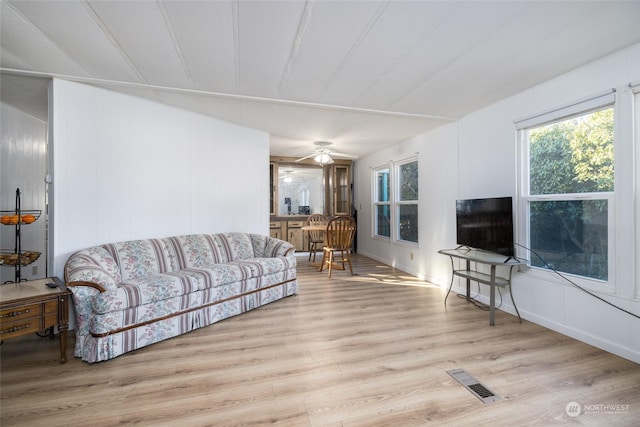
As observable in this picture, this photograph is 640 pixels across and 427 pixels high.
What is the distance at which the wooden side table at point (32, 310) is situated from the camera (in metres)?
1.98

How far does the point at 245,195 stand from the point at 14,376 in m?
3.00

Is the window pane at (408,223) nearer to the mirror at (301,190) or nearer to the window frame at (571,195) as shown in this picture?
the window frame at (571,195)

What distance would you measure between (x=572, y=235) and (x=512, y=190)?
71 cm

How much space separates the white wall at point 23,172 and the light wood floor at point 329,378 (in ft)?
5.06

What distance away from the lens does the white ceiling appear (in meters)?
1.84

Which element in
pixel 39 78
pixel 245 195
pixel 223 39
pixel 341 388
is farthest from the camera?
pixel 245 195

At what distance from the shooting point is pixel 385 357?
2287mm

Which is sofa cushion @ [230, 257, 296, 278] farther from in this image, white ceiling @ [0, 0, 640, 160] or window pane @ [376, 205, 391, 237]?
window pane @ [376, 205, 391, 237]

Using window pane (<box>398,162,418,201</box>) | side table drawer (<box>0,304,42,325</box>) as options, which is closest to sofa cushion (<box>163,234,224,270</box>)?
side table drawer (<box>0,304,42,325</box>)

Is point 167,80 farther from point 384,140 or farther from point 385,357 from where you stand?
point 384,140

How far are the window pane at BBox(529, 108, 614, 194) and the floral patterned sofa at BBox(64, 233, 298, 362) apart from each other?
115 inches

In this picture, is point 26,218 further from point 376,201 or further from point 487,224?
point 376,201

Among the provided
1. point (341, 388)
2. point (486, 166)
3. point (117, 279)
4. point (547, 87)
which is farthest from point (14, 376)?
point (547, 87)

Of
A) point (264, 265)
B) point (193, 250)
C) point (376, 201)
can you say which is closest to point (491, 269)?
point (264, 265)
